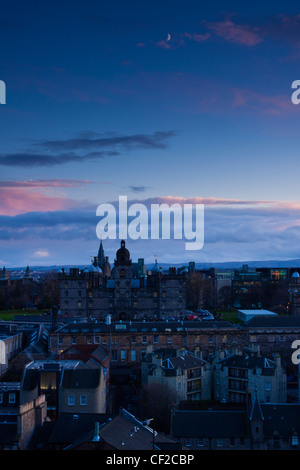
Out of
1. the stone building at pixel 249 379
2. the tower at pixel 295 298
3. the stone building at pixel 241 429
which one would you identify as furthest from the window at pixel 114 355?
the tower at pixel 295 298

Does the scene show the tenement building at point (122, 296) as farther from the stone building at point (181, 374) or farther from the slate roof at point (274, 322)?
the stone building at point (181, 374)

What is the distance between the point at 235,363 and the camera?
59188 mm

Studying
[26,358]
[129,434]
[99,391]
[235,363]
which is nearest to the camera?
[129,434]

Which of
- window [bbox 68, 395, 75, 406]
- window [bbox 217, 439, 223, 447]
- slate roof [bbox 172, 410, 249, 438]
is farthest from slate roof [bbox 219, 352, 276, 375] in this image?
window [bbox 68, 395, 75, 406]

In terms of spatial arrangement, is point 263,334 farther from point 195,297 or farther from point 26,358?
point 195,297

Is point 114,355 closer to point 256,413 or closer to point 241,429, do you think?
point 241,429

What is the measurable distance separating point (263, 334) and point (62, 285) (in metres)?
44.8

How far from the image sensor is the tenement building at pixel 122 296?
363 feet

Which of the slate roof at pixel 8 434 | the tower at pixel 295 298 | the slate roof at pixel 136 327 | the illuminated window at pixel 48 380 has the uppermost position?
the tower at pixel 295 298

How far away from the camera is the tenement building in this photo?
111 metres

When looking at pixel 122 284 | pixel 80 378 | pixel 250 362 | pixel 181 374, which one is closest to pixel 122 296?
pixel 122 284

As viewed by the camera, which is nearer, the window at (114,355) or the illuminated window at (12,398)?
the illuminated window at (12,398)

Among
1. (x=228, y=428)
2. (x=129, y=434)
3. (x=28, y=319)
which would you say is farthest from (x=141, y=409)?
(x=28, y=319)

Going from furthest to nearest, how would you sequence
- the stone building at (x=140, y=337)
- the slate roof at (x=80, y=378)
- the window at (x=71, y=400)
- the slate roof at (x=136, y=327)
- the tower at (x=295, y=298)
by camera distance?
the tower at (x=295, y=298) < the slate roof at (x=136, y=327) < the stone building at (x=140, y=337) < the slate roof at (x=80, y=378) < the window at (x=71, y=400)
